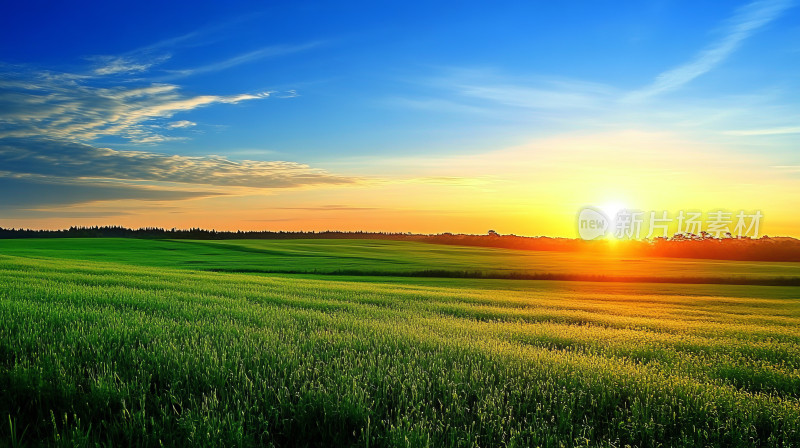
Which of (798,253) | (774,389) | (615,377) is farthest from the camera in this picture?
(798,253)

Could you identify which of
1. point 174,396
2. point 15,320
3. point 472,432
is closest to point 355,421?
point 472,432

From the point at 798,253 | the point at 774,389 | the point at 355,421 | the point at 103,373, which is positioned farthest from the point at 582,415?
the point at 798,253

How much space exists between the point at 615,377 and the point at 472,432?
9.25ft

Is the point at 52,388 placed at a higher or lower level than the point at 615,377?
lower

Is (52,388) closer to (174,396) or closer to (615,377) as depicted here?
(174,396)

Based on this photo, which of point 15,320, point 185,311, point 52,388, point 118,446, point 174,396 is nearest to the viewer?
point 118,446

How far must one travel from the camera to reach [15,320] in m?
8.07

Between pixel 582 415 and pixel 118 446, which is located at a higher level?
pixel 582 415

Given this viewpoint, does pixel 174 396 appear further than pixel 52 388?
No

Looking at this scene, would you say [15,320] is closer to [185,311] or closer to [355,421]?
[185,311]

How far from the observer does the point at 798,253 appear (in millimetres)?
88625

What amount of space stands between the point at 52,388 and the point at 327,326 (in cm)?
491

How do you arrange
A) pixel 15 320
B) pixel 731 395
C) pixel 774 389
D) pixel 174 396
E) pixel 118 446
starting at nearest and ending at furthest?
pixel 118 446 → pixel 174 396 → pixel 731 395 → pixel 774 389 → pixel 15 320

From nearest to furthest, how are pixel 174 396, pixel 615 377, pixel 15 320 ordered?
pixel 174 396, pixel 615 377, pixel 15 320
